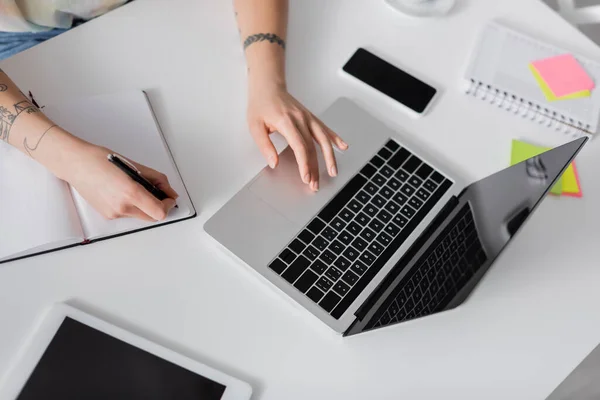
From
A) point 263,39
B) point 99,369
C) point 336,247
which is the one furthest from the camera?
point 263,39

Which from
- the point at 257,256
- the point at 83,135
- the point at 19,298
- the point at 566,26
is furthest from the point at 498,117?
the point at 19,298

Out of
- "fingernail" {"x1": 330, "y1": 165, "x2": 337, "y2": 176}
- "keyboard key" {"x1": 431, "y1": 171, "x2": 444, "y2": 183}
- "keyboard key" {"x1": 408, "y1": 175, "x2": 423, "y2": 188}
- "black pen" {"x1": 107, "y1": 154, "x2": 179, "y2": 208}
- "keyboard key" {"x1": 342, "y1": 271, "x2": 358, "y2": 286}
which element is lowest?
"black pen" {"x1": 107, "y1": 154, "x2": 179, "y2": 208}

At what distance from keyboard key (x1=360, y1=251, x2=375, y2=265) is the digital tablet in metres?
0.23

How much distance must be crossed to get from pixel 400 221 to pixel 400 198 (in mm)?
37

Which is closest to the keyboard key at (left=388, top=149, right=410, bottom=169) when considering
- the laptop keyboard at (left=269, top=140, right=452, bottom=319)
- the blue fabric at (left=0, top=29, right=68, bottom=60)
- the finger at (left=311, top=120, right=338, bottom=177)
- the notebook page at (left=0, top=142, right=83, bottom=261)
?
the laptop keyboard at (left=269, top=140, right=452, bottom=319)

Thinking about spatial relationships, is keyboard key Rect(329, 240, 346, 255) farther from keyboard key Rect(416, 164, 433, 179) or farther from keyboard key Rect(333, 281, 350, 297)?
keyboard key Rect(416, 164, 433, 179)

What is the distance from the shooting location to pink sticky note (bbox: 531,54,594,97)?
0.94 meters

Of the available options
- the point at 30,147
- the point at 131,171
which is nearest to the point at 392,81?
the point at 131,171

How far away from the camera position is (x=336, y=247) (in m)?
0.77

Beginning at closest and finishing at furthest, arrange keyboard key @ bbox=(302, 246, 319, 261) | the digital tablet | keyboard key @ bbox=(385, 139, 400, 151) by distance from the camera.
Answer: the digital tablet < keyboard key @ bbox=(302, 246, 319, 261) < keyboard key @ bbox=(385, 139, 400, 151)

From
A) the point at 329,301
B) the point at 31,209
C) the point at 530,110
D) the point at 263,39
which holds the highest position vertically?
the point at 530,110

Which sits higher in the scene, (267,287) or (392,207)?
(392,207)

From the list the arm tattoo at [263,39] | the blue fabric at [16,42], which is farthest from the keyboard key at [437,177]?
the blue fabric at [16,42]

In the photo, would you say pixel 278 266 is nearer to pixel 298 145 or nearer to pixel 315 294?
pixel 315 294
